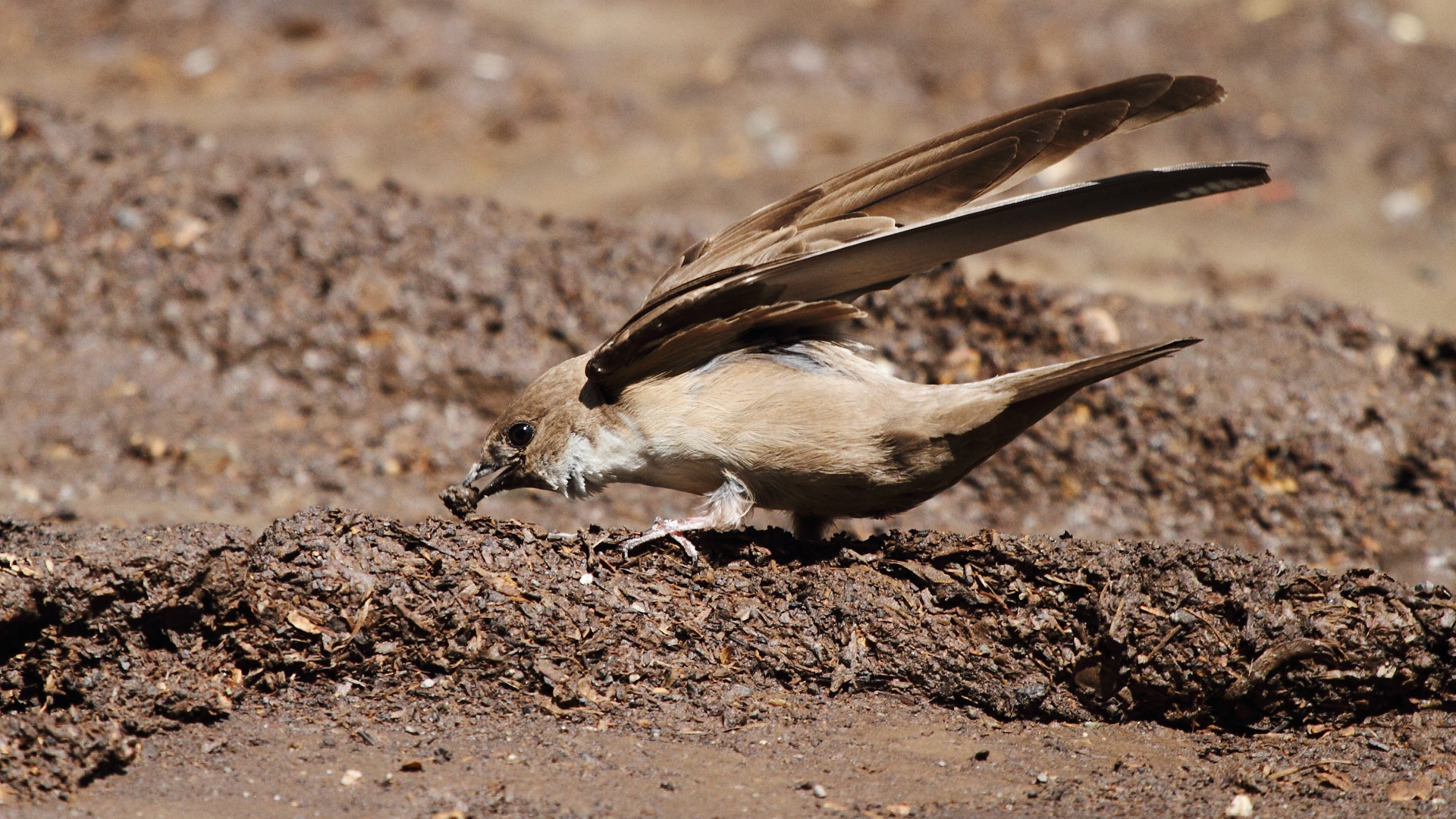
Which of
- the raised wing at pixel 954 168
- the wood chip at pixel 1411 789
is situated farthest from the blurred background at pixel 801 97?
the wood chip at pixel 1411 789

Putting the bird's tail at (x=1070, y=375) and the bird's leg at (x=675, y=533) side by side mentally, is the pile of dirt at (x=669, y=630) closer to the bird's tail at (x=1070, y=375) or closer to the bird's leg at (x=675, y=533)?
the bird's leg at (x=675, y=533)

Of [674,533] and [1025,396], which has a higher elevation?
[1025,396]

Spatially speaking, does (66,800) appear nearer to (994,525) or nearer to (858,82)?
(994,525)

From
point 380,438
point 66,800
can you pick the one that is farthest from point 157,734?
point 380,438

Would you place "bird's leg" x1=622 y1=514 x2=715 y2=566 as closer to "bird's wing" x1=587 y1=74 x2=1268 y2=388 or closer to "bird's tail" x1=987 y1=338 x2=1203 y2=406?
"bird's wing" x1=587 y1=74 x2=1268 y2=388

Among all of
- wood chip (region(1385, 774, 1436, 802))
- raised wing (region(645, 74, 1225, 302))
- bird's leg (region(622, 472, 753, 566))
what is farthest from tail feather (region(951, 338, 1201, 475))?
wood chip (region(1385, 774, 1436, 802))

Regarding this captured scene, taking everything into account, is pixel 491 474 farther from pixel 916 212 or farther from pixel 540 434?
pixel 916 212

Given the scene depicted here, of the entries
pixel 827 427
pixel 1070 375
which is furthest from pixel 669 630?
pixel 1070 375
